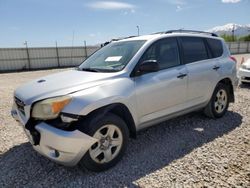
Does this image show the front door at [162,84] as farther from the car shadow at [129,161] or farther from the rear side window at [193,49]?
the car shadow at [129,161]

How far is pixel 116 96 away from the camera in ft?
10.2

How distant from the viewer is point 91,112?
9.64ft

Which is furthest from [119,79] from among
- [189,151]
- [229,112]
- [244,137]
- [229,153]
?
[229,112]

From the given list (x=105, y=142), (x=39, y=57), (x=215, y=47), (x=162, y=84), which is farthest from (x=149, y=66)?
(x=39, y=57)

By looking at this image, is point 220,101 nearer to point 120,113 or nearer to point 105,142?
point 120,113

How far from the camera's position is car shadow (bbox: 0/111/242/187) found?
3008 millimetres

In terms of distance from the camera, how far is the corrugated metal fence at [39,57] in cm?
2388

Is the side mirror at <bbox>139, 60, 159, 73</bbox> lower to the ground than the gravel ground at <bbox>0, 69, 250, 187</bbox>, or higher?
higher

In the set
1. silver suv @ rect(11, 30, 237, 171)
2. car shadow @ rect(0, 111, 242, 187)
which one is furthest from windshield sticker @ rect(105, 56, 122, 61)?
car shadow @ rect(0, 111, 242, 187)

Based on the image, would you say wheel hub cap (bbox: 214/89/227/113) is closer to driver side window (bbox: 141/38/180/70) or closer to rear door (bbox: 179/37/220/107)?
rear door (bbox: 179/37/220/107)

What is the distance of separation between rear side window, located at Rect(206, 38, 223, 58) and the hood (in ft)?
8.48

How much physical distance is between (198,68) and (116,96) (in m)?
1.99

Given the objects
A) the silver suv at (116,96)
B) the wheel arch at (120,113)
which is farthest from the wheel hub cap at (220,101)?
the wheel arch at (120,113)

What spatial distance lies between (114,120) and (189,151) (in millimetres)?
1329
